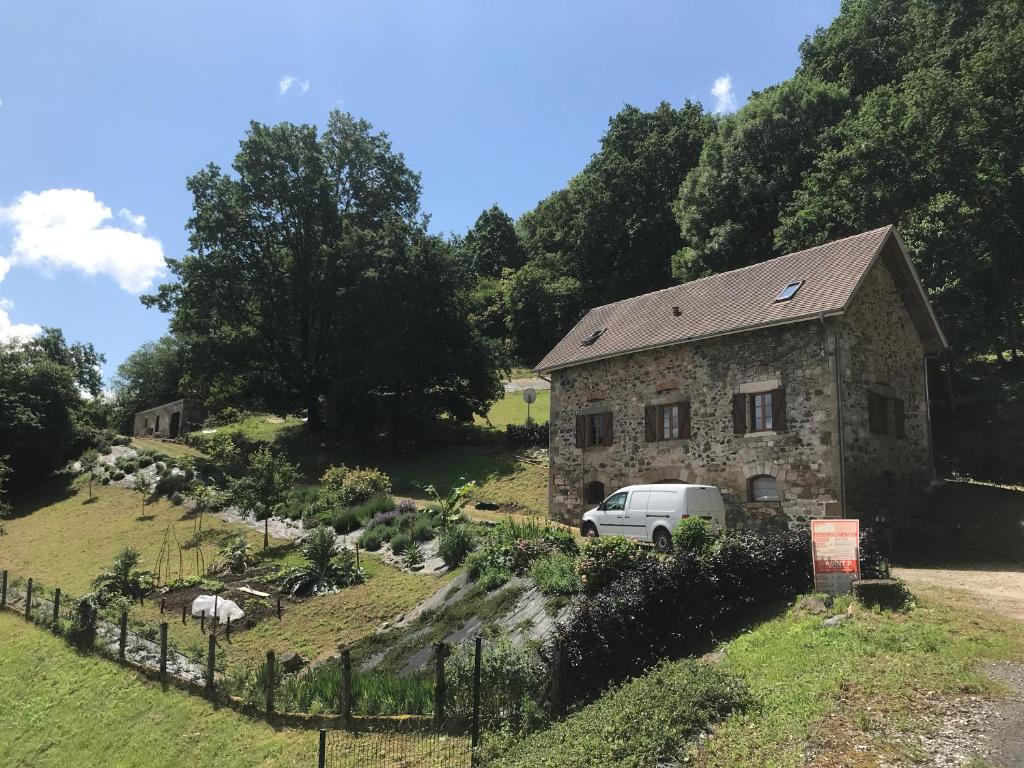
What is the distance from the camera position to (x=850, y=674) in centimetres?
757

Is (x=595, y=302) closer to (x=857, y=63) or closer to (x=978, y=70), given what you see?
(x=857, y=63)

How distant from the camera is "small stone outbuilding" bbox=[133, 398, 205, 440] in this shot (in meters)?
50.3

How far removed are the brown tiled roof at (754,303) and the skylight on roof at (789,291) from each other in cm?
14

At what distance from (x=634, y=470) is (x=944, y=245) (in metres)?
15.6

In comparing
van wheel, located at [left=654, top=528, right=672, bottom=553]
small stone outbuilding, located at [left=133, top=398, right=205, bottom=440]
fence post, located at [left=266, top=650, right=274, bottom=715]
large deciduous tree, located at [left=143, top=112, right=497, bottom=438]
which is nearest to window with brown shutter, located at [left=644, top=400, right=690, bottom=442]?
van wheel, located at [left=654, top=528, right=672, bottom=553]

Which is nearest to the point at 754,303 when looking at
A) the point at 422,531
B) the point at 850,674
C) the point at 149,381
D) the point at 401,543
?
the point at 422,531

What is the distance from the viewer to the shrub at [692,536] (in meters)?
11.2

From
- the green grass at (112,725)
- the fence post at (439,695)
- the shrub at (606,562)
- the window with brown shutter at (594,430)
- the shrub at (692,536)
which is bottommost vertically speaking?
the green grass at (112,725)

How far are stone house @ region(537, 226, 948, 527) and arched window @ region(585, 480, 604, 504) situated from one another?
37 mm

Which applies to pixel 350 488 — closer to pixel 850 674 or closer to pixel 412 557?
pixel 412 557

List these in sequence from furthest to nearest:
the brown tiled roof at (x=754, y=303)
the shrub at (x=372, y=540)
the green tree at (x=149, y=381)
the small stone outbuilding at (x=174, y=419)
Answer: the green tree at (x=149, y=381) < the small stone outbuilding at (x=174, y=419) < the shrub at (x=372, y=540) < the brown tiled roof at (x=754, y=303)

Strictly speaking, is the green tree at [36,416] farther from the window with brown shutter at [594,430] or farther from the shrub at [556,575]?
the shrub at [556,575]

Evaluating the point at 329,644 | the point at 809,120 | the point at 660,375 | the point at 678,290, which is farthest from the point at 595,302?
the point at 329,644

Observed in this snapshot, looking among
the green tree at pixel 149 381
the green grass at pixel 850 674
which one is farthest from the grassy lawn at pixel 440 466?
the green tree at pixel 149 381
